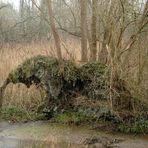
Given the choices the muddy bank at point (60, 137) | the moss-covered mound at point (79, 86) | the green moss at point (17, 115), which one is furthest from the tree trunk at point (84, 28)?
the muddy bank at point (60, 137)

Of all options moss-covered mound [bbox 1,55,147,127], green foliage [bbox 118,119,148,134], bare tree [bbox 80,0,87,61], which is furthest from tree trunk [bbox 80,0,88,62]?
green foliage [bbox 118,119,148,134]

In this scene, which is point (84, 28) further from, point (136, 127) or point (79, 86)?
point (136, 127)

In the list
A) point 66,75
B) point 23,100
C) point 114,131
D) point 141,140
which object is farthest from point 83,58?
point 141,140

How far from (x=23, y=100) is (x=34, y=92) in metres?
0.33

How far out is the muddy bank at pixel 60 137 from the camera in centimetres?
722

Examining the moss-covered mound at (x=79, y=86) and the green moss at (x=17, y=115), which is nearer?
the moss-covered mound at (x=79, y=86)

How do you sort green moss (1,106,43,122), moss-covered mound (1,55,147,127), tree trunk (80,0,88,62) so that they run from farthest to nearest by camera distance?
tree trunk (80,0,88,62) < green moss (1,106,43,122) < moss-covered mound (1,55,147,127)

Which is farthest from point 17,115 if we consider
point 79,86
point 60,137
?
point 60,137

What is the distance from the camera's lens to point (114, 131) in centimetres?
810

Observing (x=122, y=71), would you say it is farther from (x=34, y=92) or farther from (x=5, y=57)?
(x=5, y=57)

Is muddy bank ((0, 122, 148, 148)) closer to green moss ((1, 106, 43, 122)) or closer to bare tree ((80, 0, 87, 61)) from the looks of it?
green moss ((1, 106, 43, 122))

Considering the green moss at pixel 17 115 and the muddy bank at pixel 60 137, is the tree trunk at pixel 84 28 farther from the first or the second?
the muddy bank at pixel 60 137

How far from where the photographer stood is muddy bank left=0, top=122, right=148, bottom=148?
7223mm

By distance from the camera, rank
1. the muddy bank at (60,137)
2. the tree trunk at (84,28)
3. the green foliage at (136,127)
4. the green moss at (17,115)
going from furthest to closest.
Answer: the tree trunk at (84,28) < the green moss at (17,115) < the green foliage at (136,127) < the muddy bank at (60,137)
